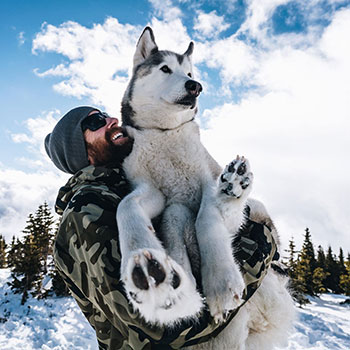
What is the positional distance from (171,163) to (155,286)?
1200mm

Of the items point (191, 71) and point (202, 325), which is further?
point (191, 71)

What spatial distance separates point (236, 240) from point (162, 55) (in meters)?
1.79

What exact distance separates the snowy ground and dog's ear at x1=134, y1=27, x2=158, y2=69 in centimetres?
815

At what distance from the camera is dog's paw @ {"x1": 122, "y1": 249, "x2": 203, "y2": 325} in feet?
4.29

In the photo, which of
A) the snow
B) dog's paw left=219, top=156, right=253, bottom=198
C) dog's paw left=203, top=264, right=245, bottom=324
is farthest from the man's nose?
the snow

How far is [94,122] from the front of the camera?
2.59 m

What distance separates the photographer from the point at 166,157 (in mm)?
2416

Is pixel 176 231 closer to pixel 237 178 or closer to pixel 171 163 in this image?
pixel 237 178

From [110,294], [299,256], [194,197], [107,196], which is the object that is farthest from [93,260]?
[299,256]

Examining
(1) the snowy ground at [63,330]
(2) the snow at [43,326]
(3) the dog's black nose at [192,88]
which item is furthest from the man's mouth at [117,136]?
(2) the snow at [43,326]

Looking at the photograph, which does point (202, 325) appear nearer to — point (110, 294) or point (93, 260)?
point (110, 294)

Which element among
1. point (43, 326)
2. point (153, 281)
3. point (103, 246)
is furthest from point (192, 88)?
point (43, 326)

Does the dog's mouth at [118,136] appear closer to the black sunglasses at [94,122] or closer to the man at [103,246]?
the man at [103,246]

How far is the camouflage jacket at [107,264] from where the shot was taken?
5.25ft
